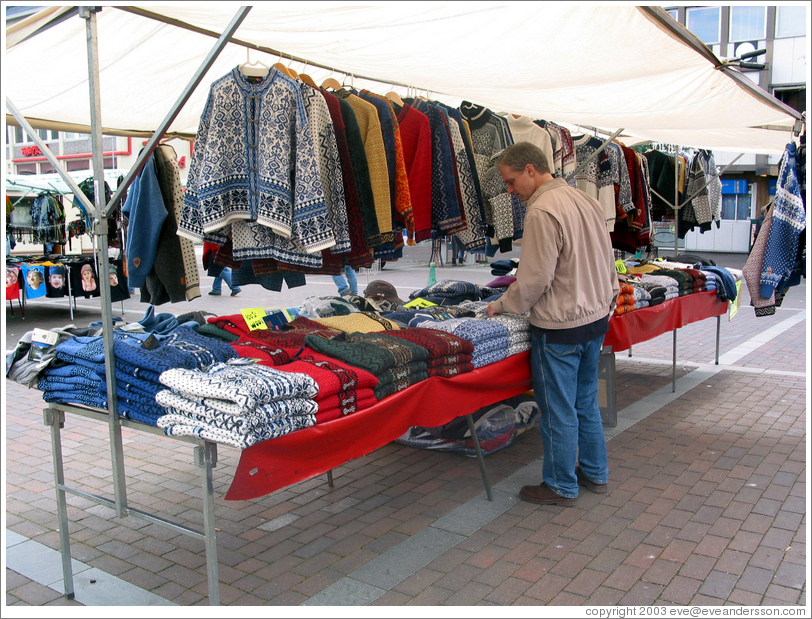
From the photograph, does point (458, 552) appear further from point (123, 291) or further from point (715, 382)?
point (123, 291)

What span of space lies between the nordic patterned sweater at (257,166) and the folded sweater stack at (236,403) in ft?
2.88

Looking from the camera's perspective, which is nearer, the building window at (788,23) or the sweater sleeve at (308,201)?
the sweater sleeve at (308,201)

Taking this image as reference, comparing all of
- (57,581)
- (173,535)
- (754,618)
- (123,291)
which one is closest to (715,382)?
(754,618)

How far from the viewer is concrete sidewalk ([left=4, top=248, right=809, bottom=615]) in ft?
9.46

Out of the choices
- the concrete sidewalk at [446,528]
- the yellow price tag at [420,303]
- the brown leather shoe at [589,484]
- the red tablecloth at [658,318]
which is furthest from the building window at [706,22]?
the brown leather shoe at [589,484]

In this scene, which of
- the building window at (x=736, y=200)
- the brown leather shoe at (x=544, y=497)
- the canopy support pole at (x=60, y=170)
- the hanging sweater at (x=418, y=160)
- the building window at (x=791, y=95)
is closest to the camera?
the canopy support pole at (x=60, y=170)

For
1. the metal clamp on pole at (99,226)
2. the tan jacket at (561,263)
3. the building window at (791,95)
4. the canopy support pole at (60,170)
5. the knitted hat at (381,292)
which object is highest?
the building window at (791,95)

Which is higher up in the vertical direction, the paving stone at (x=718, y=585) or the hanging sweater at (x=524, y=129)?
the hanging sweater at (x=524, y=129)

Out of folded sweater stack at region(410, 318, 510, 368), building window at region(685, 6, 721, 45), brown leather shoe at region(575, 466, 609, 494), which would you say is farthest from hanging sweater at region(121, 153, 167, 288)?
building window at region(685, 6, 721, 45)

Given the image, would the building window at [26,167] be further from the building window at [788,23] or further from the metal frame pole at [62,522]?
the metal frame pole at [62,522]

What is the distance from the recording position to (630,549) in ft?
10.6

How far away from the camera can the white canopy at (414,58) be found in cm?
296

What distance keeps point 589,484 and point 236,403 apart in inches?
98.5

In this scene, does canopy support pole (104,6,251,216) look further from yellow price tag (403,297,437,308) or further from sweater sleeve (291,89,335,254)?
yellow price tag (403,297,437,308)
